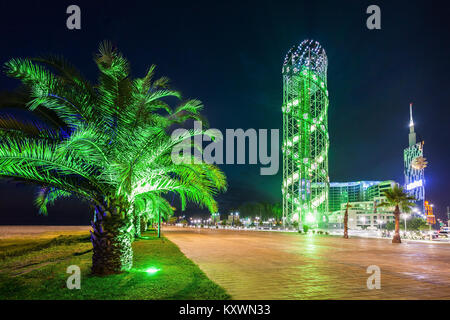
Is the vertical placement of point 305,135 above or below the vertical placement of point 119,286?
above

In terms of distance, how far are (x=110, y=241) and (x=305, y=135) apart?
48824mm

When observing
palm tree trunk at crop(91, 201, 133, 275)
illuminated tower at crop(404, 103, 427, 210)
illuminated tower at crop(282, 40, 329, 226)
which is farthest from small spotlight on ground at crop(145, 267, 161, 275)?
illuminated tower at crop(404, 103, 427, 210)

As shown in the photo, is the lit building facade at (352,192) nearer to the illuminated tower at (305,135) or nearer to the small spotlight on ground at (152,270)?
the illuminated tower at (305,135)

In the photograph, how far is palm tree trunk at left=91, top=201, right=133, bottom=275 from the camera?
7.74 meters

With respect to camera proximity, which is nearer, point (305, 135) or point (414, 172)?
point (305, 135)

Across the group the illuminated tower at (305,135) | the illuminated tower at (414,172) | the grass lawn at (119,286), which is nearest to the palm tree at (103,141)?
the grass lawn at (119,286)

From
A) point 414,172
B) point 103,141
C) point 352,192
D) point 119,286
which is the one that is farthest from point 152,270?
point 352,192

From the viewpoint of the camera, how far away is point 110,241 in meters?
7.80

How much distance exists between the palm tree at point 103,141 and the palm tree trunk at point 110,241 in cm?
2

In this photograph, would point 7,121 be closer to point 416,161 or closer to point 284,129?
point 284,129

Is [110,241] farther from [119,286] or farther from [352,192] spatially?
[352,192]

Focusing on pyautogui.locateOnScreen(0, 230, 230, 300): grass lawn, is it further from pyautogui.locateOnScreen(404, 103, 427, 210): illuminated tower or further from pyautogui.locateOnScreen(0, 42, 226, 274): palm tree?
pyautogui.locateOnScreen(404, 103, 427, 210): illuminated tower

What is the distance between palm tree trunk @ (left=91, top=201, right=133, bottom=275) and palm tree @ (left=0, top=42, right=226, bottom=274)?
0.02 metres
